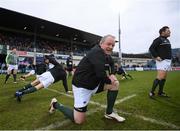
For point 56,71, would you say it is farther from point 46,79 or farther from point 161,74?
point 161,74

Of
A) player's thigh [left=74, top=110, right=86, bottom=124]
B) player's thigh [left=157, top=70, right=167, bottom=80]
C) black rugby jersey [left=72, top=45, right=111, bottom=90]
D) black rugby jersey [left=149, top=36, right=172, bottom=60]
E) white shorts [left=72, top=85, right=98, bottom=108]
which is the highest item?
black rugby jersey [left=149, top=36, right=172, bottom=60]

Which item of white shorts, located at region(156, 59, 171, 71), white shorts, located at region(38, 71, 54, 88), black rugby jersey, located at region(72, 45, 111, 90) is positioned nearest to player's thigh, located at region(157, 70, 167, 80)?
white shorts, located at region(156, 59, 171, 71)

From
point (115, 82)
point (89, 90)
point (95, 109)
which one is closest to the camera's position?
point (89, 90)

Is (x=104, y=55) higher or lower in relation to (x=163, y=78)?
higher

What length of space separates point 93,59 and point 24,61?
3293 centimetres

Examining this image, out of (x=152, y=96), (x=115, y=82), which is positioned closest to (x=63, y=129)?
(x=115, y=82)

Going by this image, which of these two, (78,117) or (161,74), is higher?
(161,74)

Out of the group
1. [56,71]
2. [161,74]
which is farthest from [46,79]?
[161,74]

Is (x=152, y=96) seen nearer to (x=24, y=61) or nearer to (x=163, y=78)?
(x=163, y=78)

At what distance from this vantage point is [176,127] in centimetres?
338

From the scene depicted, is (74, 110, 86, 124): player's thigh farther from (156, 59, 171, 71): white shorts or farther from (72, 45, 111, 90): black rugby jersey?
(156, 59, 171, 71): white shorts

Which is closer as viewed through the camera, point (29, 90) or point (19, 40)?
point (29, 90)

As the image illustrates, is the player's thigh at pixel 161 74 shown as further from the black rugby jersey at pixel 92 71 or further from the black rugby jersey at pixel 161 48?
the black rugby jersey at pixel 92 71

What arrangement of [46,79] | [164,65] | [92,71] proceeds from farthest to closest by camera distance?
1. [46,79]
2. [164,65]
3. [92,71]
